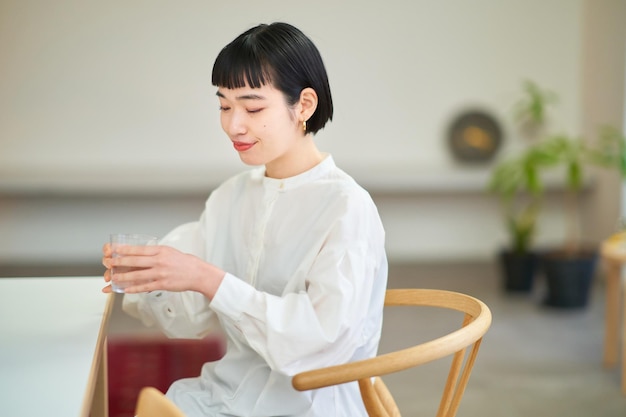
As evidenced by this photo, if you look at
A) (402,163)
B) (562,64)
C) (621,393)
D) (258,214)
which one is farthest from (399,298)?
(562,64)

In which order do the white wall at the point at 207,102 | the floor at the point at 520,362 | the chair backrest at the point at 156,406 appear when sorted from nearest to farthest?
the chair backrest at the point at 156,406
the floor at the point at 520,362
the white wall at the point at 207,102

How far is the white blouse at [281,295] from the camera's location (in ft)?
4.32

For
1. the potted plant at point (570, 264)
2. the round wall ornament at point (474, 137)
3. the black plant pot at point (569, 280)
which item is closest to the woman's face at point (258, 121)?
the potted plant at point (570, 264)

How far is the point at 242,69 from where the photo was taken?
56.1 inches

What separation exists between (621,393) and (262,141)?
2.52m

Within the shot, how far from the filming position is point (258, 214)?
159 centimetres

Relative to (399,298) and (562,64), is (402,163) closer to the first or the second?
(562,64)

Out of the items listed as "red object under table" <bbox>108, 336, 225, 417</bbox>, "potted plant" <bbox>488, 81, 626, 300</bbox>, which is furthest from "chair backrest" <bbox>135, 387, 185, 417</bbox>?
"potted plant" <bbox>488, 81, 626, 300</bbox>

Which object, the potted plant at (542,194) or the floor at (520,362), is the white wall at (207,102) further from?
the floor at (520,362)

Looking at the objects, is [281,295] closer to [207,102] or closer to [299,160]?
[299,160]

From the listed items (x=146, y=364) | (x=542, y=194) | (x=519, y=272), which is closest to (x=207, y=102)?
(x=519, y=272)

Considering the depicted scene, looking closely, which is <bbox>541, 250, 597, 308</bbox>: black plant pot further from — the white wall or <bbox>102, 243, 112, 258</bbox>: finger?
<bbox>102, 243, 112, 258</bbox>: finger

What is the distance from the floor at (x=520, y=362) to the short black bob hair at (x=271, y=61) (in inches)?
78.8

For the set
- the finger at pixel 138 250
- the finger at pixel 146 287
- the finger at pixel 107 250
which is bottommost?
the finger at pixel 146 287
